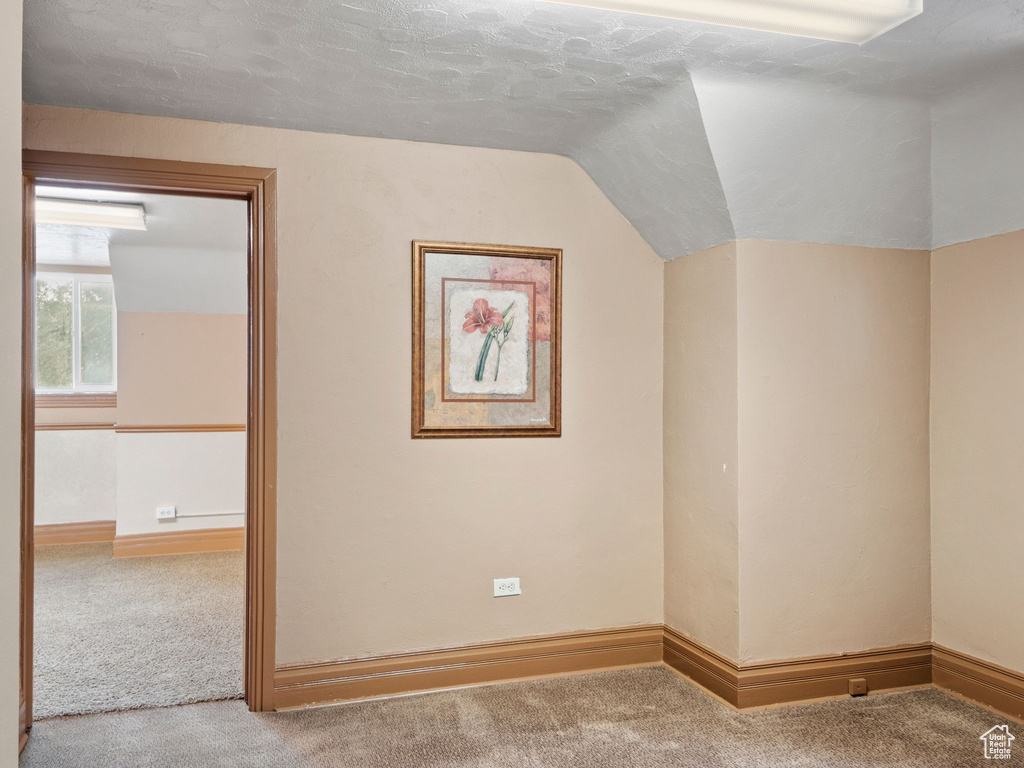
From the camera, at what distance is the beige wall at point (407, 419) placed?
9.84 feet

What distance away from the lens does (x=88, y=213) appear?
4156 mm

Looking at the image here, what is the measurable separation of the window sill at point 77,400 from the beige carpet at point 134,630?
1214 millimetres

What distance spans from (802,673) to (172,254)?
461cm

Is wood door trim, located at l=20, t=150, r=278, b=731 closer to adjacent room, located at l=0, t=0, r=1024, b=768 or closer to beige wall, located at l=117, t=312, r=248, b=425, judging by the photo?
adjacent room, located at l=0, t=0, r=1024, b=768

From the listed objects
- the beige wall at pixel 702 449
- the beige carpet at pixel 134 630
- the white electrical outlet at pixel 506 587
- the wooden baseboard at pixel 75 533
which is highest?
the beige wall at pixel 702 449

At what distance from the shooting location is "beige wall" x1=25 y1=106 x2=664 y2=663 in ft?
→ 9.84

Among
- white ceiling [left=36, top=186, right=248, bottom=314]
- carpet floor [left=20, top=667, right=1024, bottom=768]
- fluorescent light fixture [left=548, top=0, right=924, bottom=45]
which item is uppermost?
fluorescent light fixture [left=548, top=0, right=924, bottom=45]

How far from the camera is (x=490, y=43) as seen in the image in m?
2.26

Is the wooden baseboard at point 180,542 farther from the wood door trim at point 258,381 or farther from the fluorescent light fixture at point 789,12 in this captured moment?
the fluorescent light fixture at point 789,12

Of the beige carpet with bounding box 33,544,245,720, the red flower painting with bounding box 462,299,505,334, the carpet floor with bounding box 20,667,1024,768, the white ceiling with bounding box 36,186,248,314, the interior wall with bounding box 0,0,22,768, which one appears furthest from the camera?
the white ceiling with bounding box 36,186,248,314

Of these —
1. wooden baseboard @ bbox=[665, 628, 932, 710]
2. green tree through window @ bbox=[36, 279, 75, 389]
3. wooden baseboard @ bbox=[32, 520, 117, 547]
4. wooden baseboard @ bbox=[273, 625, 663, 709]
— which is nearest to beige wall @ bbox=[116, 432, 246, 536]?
wooden baseboard @ bbox=[32, 520, 117, 547]

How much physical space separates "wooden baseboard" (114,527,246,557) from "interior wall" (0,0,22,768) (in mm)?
4691

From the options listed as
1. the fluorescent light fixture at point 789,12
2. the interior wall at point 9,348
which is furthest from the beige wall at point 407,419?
the interior wall at point 9,348

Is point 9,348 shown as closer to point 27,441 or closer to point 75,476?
point 27,441
